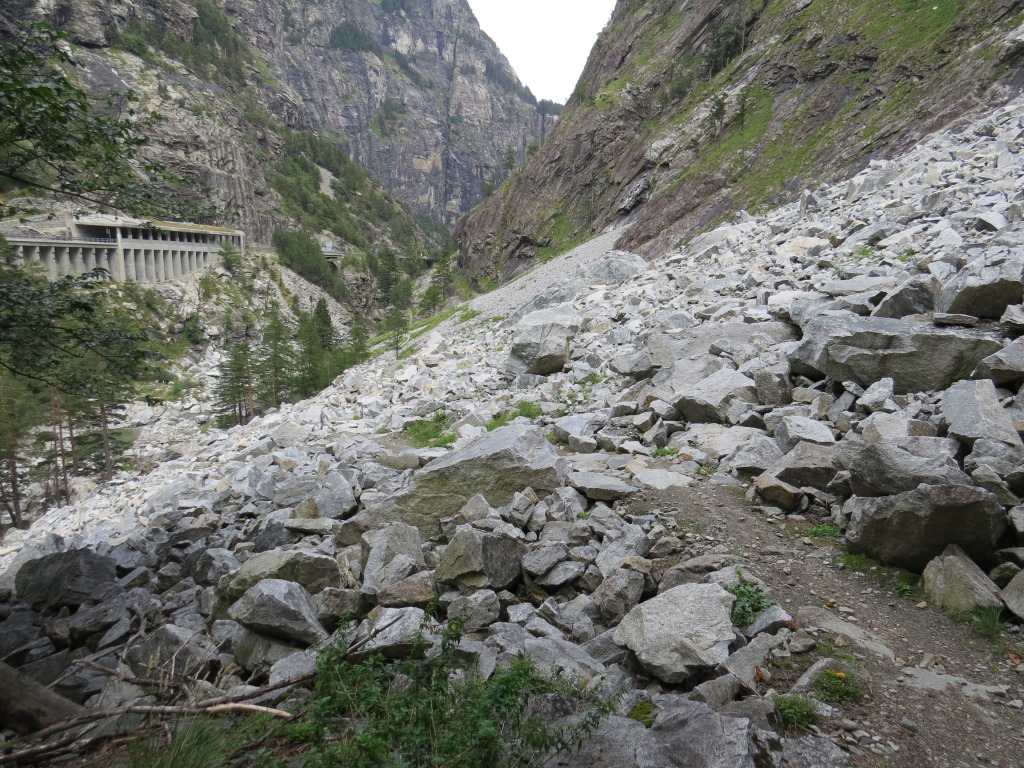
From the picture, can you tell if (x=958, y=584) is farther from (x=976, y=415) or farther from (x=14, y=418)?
(x=14, y=418)

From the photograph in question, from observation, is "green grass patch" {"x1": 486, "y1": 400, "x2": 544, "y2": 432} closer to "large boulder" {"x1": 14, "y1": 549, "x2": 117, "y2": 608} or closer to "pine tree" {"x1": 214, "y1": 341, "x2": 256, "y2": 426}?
"large boulder" {"x1": 14, "y1": 549, "x2": 117, "y2": 608}

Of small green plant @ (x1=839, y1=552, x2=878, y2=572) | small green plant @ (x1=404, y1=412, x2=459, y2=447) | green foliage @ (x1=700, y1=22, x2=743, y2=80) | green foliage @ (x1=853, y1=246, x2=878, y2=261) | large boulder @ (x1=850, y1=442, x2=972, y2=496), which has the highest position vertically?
green foliage @ (x1=700, y1=22, x2=743, y2=80)

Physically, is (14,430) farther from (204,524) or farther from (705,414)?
(705,414)

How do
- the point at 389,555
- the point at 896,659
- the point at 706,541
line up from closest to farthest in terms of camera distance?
the point at 896,659
the point at 706,541
the point at 389,555

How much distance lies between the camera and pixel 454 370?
64.6 ft

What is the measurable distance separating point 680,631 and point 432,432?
10.4 meters

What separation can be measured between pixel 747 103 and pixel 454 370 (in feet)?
143

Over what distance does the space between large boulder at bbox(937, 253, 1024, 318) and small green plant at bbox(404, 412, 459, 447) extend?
9420 millimetres

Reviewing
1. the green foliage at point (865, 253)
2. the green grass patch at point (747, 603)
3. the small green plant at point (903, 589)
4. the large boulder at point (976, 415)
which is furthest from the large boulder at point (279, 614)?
the green foliage at point (865, 253)

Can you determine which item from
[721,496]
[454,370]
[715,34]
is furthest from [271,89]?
[721,496]

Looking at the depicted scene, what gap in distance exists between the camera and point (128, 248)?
86.4m

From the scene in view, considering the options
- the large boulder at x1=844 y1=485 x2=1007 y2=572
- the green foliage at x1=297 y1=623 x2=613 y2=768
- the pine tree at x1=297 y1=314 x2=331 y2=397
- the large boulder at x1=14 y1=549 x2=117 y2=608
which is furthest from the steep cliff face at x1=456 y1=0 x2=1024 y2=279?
the large boulder at x1=14 y1=549 x2=117 y2=608

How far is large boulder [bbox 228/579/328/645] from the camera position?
5.59 meters

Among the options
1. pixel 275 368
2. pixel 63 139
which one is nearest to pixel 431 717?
pixel 63 139
